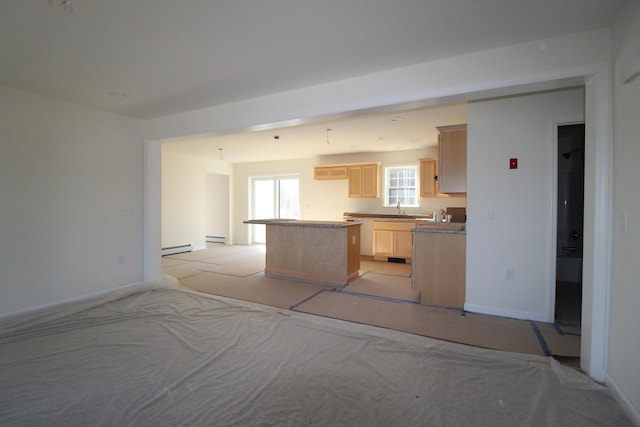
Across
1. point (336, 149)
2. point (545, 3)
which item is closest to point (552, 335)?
point (545, 3)

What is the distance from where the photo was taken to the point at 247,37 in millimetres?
2260

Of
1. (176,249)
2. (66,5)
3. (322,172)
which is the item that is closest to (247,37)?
(66,5)

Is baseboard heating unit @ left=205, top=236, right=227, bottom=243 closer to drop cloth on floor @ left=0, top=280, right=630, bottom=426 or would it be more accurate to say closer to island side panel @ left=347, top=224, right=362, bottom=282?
island side panel @ left=347, top=224, right=362, bottom=282

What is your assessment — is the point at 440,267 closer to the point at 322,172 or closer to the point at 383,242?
the point at 383,242

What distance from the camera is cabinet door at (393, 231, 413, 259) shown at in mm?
6324

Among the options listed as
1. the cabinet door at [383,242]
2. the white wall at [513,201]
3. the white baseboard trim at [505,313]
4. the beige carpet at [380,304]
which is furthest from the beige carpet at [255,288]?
the cabinet door at [383,242]

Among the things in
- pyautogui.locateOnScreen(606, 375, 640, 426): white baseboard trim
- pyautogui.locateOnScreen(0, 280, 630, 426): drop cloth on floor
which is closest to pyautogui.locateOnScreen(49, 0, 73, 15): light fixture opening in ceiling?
pyautogui.locateOnScreen(0, 280, 630, 426): drop cloth on floor

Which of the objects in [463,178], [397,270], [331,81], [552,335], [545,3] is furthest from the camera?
[397,270]

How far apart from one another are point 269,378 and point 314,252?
9.14ft

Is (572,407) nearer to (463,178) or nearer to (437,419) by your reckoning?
(437,419)

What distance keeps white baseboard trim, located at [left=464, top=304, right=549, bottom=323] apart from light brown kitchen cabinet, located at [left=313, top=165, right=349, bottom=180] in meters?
4.63

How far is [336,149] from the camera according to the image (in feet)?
23.0

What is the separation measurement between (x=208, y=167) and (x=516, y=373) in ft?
26.5

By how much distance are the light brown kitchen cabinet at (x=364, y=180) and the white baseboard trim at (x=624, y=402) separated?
5.39 m
